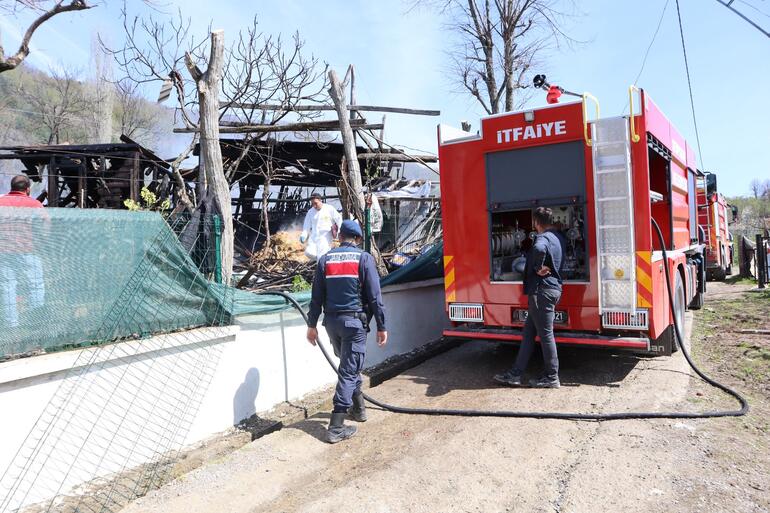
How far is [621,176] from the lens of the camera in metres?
5.48

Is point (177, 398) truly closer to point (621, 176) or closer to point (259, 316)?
point (259, 316)

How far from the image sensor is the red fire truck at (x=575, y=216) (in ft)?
18.1

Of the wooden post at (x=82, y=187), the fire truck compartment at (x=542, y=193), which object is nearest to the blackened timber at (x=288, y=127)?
the wooden post at (x=82, y=187)

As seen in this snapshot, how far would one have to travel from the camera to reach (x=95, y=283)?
408 cm

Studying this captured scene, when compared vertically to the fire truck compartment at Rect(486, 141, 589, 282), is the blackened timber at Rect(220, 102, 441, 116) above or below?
above

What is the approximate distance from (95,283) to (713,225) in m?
15.7

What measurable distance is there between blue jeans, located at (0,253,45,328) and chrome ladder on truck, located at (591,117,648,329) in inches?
198

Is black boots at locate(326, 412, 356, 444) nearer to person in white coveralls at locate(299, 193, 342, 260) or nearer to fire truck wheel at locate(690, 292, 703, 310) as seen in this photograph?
person in white coveralls at locate(299, 193, 342, 260)

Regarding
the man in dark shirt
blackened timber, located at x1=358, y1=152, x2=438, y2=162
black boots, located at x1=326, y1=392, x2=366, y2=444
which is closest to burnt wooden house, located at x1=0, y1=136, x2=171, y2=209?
blackened timber, located at x1=358, y1=152, x2=438, y2=162

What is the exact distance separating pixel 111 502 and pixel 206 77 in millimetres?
4252

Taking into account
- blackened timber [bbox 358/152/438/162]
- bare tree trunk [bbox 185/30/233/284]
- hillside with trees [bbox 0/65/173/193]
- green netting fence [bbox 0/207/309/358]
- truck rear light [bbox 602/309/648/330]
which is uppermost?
hillside with trees [bbox 0/65/173/193]

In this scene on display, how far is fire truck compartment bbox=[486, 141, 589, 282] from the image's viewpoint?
19.6ft

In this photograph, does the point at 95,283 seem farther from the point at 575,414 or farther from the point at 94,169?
the point at 94,169

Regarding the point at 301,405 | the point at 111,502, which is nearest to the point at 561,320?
the point at 301,405
